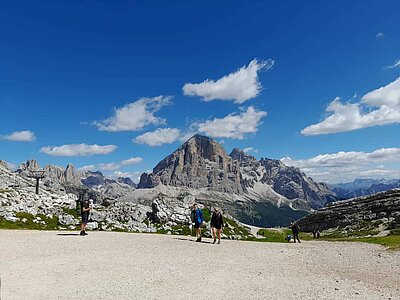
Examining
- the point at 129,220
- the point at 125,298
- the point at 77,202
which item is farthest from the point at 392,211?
the point at 125,298

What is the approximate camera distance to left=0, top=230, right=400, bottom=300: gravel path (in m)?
14.6

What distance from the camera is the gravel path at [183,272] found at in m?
14.6

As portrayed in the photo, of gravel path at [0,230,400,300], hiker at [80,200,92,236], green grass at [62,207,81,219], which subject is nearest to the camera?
gravel path at [0,230,400,300]

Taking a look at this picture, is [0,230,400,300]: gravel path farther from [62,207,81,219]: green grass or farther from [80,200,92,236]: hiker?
[62,207,81,219]: green grass

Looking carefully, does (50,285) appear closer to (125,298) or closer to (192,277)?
(125,298)

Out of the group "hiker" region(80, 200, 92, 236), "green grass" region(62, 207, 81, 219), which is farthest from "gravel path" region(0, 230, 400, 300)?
"green grass" region(62, 207, 81, 219)

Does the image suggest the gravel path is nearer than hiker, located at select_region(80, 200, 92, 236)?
Yes

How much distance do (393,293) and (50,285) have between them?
1527cm

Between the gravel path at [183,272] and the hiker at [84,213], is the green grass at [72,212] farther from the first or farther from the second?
the gravel path at [183,272]

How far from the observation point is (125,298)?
13.7 meters

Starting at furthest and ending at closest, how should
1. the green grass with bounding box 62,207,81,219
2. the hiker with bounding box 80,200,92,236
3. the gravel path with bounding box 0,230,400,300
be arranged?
the green grass with bounding box 62,207,81,219, the hiker with bounding box 80,200,92,236, the gravel path with bounding box 0,230,400,300

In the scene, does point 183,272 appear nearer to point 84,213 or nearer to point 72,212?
point 84,213

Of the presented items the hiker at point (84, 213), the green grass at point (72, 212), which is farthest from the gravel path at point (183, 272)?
the green grass at point (72, 212)

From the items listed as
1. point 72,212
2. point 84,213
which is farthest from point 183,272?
point 72,212
